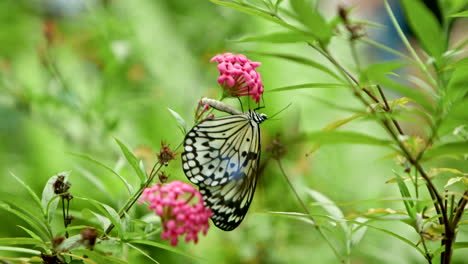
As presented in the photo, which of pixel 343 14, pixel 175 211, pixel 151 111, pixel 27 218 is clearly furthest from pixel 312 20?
pixel 151 111

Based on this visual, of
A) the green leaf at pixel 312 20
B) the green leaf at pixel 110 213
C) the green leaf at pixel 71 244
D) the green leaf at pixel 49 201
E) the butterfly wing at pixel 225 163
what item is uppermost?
the green leaf at pixel 312 20

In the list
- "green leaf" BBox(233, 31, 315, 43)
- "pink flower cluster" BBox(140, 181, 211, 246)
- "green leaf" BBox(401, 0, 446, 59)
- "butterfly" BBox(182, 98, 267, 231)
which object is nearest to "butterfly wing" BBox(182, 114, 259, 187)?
"butterfly" BBox(182, 98, 267, 231)

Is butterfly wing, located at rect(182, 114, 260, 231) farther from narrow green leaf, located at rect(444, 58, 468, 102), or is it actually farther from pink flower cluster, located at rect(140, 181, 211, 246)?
narrow green leaf, located at rect(444, 58, 468, 102)

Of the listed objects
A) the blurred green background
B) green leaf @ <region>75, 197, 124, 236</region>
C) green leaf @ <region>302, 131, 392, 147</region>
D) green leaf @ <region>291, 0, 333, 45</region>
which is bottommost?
green leaf @ <region>75, 197, 124, 236</region>

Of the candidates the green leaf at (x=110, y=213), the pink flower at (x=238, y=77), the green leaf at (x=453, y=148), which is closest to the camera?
the green leaf at (x=453, y=148)

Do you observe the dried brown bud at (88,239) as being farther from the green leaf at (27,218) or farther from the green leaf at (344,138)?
the green leaf at (344,138)

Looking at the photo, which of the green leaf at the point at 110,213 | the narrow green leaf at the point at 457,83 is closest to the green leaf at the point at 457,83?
the narrow green leaf at the point at 457,83

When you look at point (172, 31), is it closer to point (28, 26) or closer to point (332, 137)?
point (28, 26)
